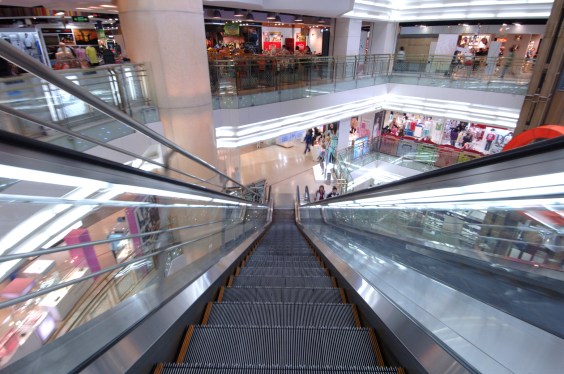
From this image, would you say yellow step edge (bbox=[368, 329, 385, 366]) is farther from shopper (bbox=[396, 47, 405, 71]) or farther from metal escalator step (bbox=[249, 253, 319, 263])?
shopper (bbox=[396, 47, 405, 71])

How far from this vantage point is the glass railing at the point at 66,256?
37.4 inches

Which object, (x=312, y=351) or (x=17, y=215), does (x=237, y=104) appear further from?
(x=312, y=351)

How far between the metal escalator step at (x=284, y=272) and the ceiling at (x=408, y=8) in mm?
8496

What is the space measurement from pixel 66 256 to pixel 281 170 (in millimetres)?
12376

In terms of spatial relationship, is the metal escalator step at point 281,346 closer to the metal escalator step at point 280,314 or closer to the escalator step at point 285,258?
the metal escalator step at point 280,314

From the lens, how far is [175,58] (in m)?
5.85

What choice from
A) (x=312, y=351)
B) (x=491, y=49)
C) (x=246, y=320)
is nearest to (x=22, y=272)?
(x=246, y=320)

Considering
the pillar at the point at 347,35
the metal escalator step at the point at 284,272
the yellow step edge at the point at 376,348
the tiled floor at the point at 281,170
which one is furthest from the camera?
the pillar at the point at 347,35

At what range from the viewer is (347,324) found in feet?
6.08

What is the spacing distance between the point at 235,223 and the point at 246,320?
3.67m

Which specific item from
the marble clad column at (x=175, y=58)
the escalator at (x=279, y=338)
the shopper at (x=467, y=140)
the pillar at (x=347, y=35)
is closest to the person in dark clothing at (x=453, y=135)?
the shopper at (x=467, y=140)

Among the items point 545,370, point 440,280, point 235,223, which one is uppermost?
point 545,370

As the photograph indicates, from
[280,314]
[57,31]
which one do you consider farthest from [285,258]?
[57,31]

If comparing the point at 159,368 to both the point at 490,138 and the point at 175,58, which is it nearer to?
the point at 175,58
